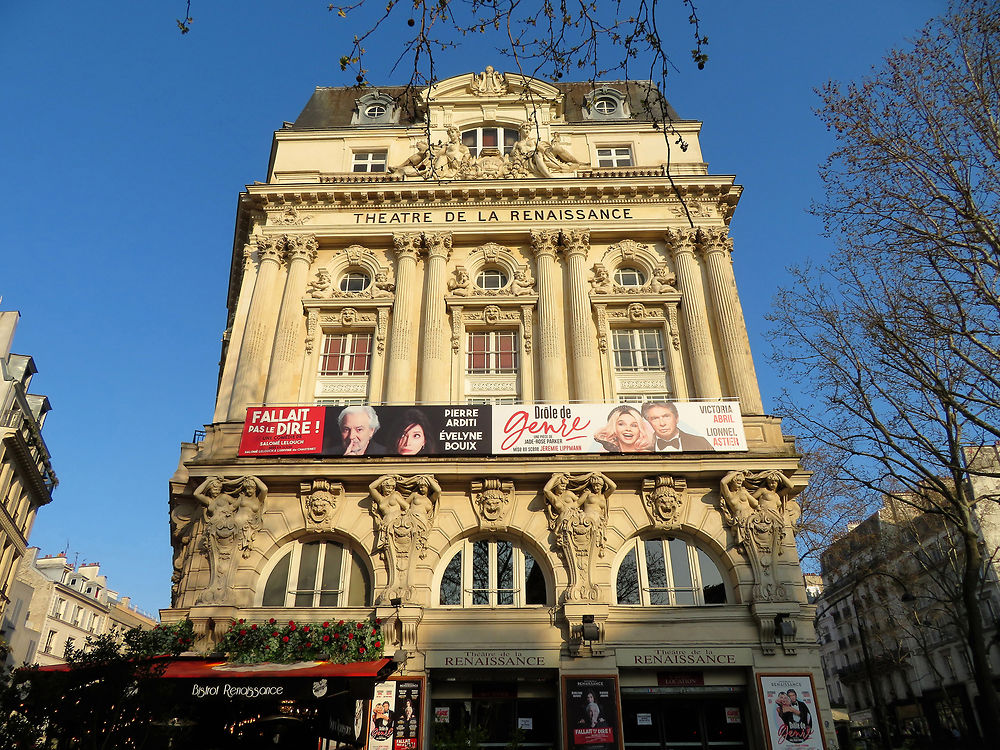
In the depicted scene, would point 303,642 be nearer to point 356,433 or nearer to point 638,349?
point 356,433

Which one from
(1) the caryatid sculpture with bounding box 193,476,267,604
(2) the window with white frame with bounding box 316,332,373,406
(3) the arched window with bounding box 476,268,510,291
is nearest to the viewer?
(1) the caryatid sculpture with bounding box 193,476,267,604

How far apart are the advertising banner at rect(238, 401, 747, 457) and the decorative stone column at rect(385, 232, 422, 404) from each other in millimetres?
1583

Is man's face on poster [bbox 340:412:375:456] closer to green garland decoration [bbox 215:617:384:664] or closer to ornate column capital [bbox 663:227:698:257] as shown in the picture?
green garland decoration [bbox 215:617:384:664]

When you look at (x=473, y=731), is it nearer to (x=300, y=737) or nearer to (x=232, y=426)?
(x=300, y=737)

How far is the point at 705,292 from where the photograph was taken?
74.3 feet

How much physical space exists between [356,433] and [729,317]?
468 inches

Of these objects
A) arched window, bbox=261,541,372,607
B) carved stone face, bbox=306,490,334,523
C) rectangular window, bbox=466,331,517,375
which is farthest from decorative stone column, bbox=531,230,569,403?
arched window, bbox=261,541,372,607

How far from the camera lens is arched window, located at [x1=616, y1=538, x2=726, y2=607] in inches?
683

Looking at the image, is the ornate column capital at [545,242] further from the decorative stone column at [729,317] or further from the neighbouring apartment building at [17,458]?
the neighbouring apartment building at [17,458]

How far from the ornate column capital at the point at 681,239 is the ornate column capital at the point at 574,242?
284cm

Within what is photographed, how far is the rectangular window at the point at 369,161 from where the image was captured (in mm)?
26938

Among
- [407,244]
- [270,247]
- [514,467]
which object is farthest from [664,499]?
[270,247]

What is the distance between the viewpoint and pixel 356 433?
61.7 ft

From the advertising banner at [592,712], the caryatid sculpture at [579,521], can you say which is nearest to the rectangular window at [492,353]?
the caryatid sculpture at [579,521]
